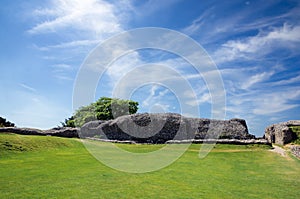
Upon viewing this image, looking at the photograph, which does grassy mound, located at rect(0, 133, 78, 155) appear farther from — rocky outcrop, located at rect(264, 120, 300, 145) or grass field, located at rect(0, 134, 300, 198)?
rocky outcrop, located at rect(264, 120, 300, 145)

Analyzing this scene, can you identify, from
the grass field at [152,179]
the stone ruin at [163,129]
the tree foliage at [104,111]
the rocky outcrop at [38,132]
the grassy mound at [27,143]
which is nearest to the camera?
the grass field at [152,179]

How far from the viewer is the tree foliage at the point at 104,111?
65.4 m

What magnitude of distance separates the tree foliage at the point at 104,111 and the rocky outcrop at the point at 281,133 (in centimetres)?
3692

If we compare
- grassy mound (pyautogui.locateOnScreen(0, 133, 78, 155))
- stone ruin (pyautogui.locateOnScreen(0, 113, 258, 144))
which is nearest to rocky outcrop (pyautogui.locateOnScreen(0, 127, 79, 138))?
stone ruin (pyautogui.locateOnScreen(0, 113, 258, 144))

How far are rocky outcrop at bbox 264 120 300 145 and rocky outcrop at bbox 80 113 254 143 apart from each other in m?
3.77

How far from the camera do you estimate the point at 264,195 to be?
10.2m

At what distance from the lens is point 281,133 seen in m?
31.3

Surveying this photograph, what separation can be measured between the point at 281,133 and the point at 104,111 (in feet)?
144

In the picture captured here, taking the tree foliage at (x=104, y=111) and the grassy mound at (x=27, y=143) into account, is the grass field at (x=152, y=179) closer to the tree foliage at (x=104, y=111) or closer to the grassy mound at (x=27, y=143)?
the grassy mound at (x=27, y=143)

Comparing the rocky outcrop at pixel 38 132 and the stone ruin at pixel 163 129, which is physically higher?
the stone ruin at pixel 163 129

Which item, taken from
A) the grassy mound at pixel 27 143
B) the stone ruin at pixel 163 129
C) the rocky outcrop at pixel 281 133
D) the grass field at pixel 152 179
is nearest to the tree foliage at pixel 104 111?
the stone ruin at pixel 163 129

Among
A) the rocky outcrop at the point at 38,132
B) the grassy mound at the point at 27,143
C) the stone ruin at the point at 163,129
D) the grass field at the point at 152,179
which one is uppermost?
the stone ruin at the point at 163,129

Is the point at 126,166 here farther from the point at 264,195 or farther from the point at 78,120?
the point at 78,120

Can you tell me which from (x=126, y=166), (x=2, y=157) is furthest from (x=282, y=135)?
(x=2, y=157)
